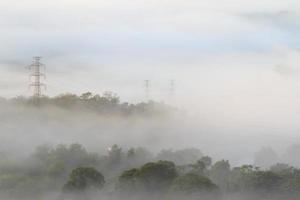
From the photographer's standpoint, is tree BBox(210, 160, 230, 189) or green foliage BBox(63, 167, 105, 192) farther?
tree BBox(210, 160, 230, 189)

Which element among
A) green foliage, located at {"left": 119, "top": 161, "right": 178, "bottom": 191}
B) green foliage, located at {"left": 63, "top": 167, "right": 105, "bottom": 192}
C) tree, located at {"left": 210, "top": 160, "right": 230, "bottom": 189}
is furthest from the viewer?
tree, located at {"left": 210, "top": 160, "right": 230, "bottom": 189}

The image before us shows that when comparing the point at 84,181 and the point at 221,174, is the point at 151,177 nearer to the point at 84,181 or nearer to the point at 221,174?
the point at 84,181

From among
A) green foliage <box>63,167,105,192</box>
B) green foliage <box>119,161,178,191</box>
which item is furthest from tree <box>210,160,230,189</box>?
green foliage <box>63,167,105,192</box>

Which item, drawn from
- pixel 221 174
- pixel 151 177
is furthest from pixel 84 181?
pixel 221 174

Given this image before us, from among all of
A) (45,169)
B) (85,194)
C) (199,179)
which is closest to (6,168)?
(45,169)

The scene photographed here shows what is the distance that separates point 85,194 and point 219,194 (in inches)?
454

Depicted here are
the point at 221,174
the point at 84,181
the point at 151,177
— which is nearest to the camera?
the point at 151,177

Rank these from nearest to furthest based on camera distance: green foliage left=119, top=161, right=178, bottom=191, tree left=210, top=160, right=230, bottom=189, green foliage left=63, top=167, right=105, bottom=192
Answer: green foliage left=119, top=161, right=178, bottom=191, green foliage left=63, top=167, right=105, bottom=192, tree left=210, top=160, right=230, bottom=189

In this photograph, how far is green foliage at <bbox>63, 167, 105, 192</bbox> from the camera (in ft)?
177

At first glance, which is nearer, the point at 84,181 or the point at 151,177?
the point at 151,177

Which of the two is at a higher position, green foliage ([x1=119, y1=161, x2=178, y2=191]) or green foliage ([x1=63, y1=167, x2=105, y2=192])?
green foliage ([x1=119, y1=161, x2=178, y2=191])

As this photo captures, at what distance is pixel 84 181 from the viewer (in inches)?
2159

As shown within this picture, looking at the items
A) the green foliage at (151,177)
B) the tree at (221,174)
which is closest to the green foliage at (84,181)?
the green foliage at (151,177)

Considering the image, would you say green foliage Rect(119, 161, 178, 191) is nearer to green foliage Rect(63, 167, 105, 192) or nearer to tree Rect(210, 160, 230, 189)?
green foliage Rect(63, 167, 105, 192)
